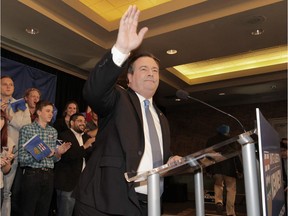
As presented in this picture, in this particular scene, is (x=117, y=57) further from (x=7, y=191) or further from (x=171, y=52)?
(x=171, y=52)

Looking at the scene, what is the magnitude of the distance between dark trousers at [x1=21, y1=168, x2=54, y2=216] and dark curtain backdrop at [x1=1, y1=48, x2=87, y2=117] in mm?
2041

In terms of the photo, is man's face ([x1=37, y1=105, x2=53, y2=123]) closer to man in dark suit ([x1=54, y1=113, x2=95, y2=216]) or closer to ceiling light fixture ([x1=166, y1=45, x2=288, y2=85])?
man in dark suit ([x1=54, y1=113, x2=95, y2=216])

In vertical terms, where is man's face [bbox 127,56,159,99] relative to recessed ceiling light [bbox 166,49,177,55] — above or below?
below

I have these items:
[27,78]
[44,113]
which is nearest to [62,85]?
[27,78]

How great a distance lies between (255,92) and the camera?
666cm

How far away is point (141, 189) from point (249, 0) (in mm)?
2815

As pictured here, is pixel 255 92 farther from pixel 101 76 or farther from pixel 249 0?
pixel 101 76

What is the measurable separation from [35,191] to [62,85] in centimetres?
245

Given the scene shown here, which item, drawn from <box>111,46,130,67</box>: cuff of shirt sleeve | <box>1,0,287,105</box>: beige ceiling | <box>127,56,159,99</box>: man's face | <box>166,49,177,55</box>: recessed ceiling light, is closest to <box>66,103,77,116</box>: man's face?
<box>1,0,287,105</box>: beige ceiling

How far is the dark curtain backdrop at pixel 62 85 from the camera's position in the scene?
425cm

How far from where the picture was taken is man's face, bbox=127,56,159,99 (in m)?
1.29

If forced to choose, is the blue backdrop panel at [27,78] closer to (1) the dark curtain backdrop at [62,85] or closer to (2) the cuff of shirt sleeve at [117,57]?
(1) the dark curtain backdrop at [62,85]

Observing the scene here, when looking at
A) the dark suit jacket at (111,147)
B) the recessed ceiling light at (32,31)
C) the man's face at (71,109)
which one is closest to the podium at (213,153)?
the dark suit jacket at (111,147)

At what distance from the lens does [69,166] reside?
3.07 meters
